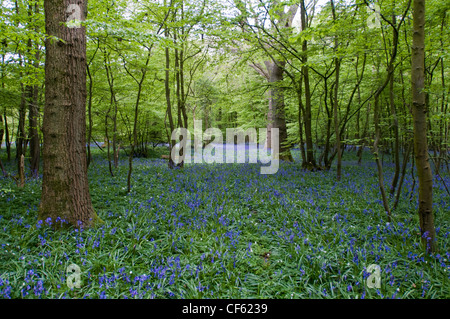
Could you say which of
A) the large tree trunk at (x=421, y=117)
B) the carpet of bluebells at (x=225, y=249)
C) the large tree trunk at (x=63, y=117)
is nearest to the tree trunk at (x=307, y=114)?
the carpet of bluebells at (x=225, y=249)

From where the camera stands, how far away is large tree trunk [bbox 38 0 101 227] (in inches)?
124

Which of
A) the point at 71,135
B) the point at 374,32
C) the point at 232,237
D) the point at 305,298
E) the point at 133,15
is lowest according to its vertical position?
the point at 305,298

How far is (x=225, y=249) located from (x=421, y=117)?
107 inches

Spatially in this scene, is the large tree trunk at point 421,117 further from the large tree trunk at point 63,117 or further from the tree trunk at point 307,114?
the tree trunk at point 307,114

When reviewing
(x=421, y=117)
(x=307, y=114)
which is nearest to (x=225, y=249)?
(x=421, y=117)

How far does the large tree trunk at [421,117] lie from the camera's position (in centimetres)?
260

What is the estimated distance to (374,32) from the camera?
523cm

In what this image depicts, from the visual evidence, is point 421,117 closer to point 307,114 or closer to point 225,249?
point 225,249

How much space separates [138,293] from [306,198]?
3.71 metres

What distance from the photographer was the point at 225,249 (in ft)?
9.73

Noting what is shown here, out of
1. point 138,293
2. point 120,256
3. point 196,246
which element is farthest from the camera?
point 196,246

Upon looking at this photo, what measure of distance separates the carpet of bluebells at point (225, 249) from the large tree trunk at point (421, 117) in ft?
0.86
